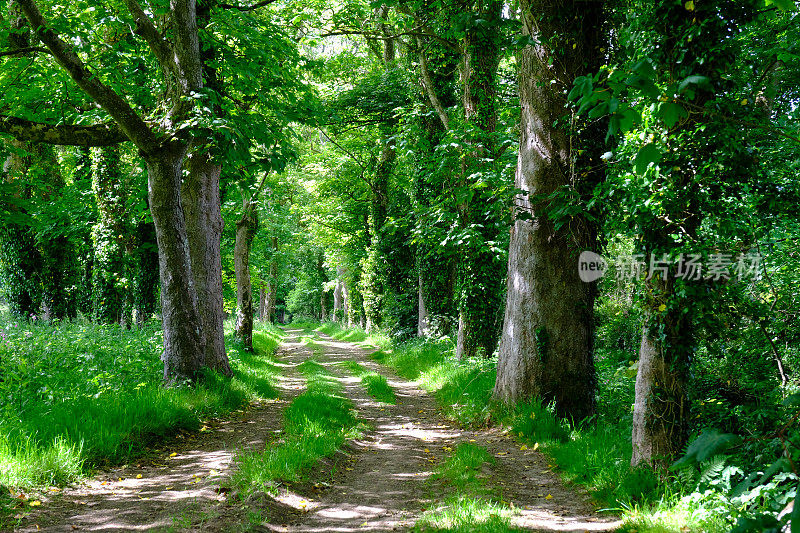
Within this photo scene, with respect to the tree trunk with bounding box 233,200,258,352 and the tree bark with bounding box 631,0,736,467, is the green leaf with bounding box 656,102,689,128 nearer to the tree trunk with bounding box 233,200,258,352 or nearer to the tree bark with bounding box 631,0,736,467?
the tree bark with bounding box 631,0,736,467

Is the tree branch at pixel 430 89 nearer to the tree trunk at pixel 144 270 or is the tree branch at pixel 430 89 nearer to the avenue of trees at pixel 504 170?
the avenue of trees at pixel 504 170

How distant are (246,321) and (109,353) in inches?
260

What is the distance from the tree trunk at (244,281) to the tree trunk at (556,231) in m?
10.2

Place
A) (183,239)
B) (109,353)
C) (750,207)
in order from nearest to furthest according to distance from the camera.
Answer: (750,207) < (183,239) < (109,353)

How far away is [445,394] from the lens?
923 centimetres

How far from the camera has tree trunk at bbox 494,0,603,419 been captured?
6458 mm

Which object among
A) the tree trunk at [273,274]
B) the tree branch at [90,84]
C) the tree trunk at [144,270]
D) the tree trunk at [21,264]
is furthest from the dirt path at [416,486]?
the tree trunk at [273,274]

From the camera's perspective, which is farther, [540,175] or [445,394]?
[445,394]

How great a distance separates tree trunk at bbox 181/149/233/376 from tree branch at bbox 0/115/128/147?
1464 mm

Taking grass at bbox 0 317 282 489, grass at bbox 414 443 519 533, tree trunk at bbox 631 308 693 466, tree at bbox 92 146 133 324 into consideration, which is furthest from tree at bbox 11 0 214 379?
tree trunk at bbox 631 308 693 466

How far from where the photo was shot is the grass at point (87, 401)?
4555 mm

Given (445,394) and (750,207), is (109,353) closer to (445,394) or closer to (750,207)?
(445,394)

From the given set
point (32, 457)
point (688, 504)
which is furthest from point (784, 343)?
point (32, 457)

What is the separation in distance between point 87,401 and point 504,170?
6991 mm
